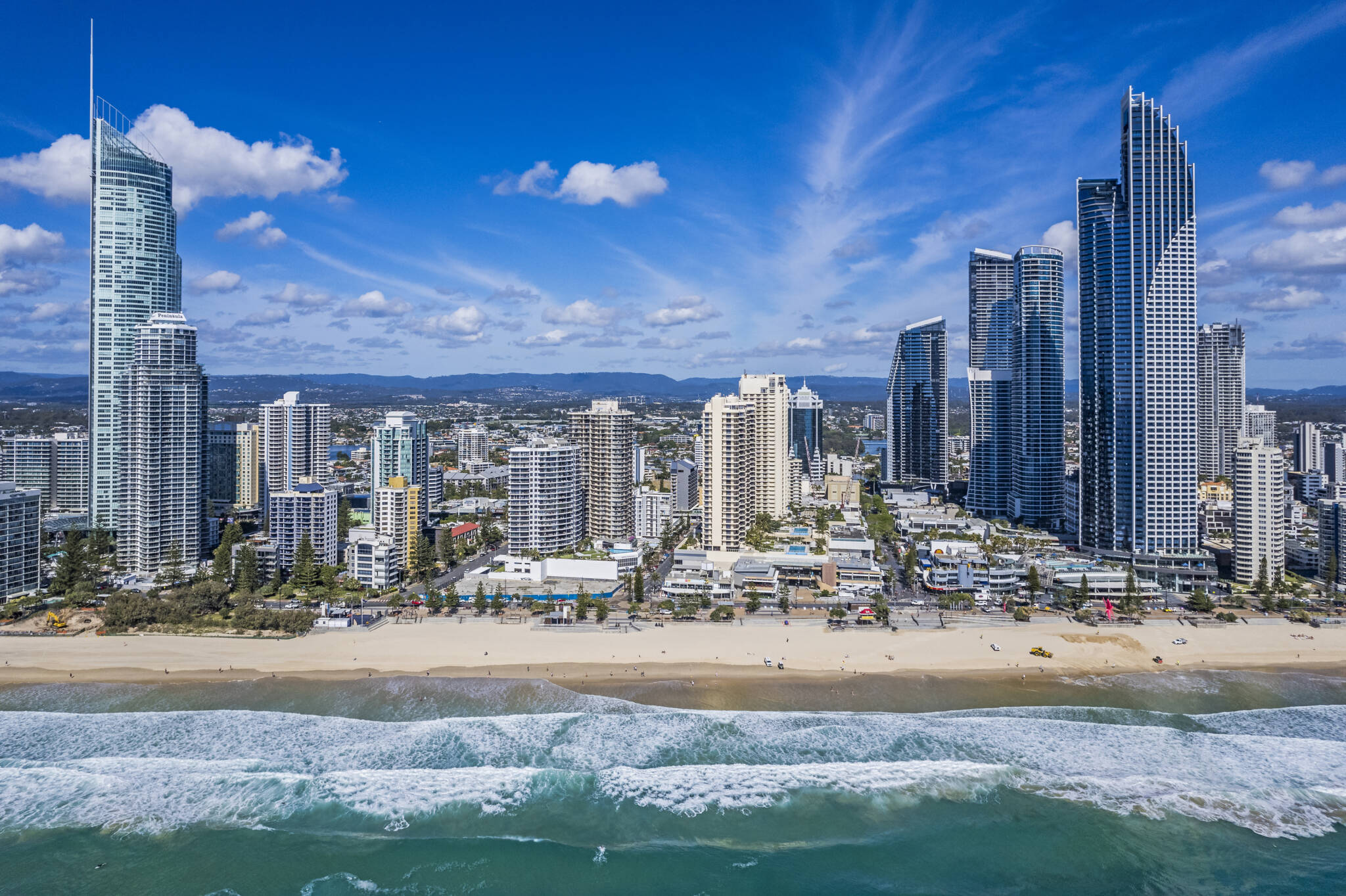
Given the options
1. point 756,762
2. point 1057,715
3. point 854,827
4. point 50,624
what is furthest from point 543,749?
point 50,624

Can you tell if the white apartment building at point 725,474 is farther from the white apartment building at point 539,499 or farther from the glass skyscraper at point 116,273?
the glass skyscraper at point 116,273

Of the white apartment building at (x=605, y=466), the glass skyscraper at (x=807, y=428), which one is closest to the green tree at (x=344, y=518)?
the white apartment building at (x=605, y=466)

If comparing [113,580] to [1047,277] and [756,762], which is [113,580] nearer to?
[756,762]

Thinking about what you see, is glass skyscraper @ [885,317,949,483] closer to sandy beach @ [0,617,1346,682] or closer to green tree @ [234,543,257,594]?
sandy beach @ [0,617,1346,682]

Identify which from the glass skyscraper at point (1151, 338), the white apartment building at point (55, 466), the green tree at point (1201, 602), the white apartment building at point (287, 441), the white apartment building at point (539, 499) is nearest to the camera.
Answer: the green tree at point (1201, 602)

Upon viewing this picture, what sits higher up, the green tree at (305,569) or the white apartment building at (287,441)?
the white apartment building at (287,441)

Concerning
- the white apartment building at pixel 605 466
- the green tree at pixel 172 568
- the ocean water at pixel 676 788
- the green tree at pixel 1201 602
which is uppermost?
the white apartment building at pixel 605 466
